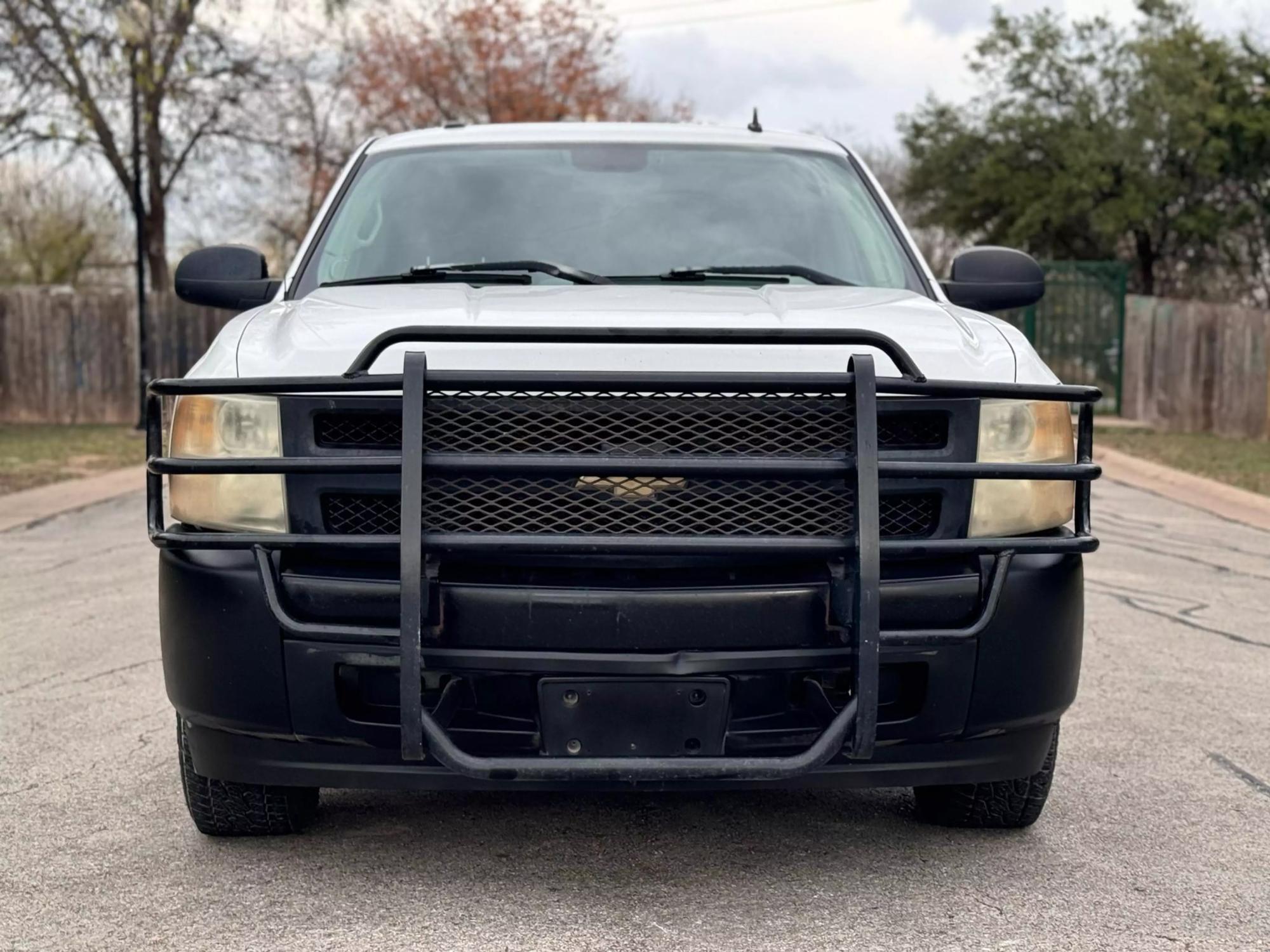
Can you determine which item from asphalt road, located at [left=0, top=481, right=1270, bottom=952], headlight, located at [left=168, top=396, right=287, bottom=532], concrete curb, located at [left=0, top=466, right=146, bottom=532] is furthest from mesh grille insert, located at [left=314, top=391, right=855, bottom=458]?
concrete curb, located at [left=0, top=466, right=146, bottom=532]

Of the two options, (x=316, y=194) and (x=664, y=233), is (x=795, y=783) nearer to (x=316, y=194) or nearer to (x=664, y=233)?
(x=664, y=233)

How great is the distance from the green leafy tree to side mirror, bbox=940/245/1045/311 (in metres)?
34.0

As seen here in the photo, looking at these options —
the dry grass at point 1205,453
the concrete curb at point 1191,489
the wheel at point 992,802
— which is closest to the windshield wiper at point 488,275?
the wheel at point 992,802

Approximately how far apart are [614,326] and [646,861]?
4.26ft

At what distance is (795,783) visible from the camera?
11.8 feet

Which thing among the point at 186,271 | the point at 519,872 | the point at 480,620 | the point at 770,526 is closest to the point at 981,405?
the point at 770,526

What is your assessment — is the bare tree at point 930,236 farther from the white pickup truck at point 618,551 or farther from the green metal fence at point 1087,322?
the white pickup truck at point 618,551

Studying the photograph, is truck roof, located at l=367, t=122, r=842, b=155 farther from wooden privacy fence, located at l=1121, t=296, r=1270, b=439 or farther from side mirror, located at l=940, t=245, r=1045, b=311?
wooden privacy fence, located at l=1121, t=296, r=1270, b=439

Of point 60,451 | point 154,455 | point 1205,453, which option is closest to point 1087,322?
point 1205,453

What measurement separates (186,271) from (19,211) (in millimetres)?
42050

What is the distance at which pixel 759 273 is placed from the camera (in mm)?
4699

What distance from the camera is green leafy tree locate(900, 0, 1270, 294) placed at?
3741 cm

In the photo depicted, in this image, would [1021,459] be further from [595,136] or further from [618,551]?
[595,136]

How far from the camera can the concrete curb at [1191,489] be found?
12.4 m
